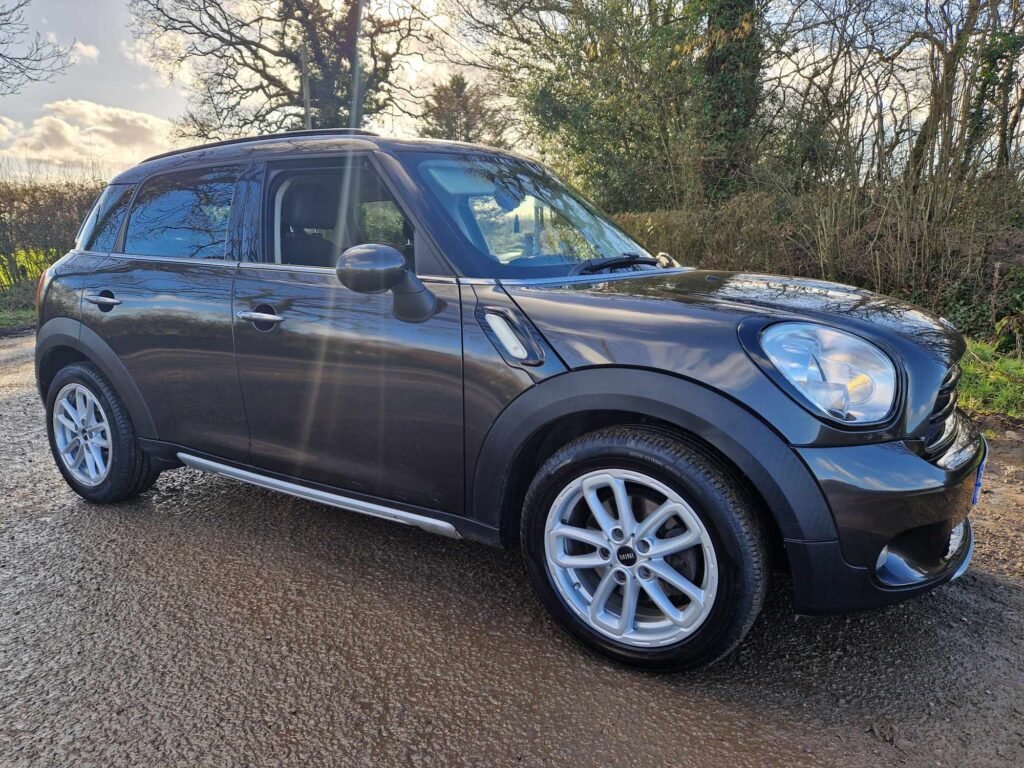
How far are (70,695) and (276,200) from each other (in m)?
1.99

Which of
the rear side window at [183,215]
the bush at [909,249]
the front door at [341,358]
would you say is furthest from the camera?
the bush at [909,249]

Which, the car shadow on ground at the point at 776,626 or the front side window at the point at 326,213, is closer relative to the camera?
the car shadow on ground at the point at 776,626

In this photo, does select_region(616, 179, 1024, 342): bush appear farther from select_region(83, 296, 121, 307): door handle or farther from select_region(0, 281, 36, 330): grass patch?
select_region(0, 281, 36, 330): grass patch

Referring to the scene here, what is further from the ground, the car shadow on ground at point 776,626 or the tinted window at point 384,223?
the tinted window at point 384,223

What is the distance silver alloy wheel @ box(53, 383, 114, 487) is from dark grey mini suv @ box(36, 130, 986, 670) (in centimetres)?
12

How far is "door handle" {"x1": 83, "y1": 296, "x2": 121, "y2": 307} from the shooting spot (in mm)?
3408

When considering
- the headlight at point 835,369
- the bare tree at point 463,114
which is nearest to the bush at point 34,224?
the bare tree at point 463,114

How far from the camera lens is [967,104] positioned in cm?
771

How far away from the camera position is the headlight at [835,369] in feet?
6.38

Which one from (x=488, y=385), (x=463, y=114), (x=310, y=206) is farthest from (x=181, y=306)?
(x=463, y=114)

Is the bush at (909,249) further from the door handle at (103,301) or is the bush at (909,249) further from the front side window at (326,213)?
the door handle at (103,301)

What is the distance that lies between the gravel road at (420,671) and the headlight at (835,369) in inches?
34.2

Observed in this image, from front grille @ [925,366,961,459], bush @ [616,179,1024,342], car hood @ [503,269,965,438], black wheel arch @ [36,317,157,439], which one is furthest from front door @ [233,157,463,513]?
bush @ [616,179,1024,342]

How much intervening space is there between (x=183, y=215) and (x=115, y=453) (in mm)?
1245
